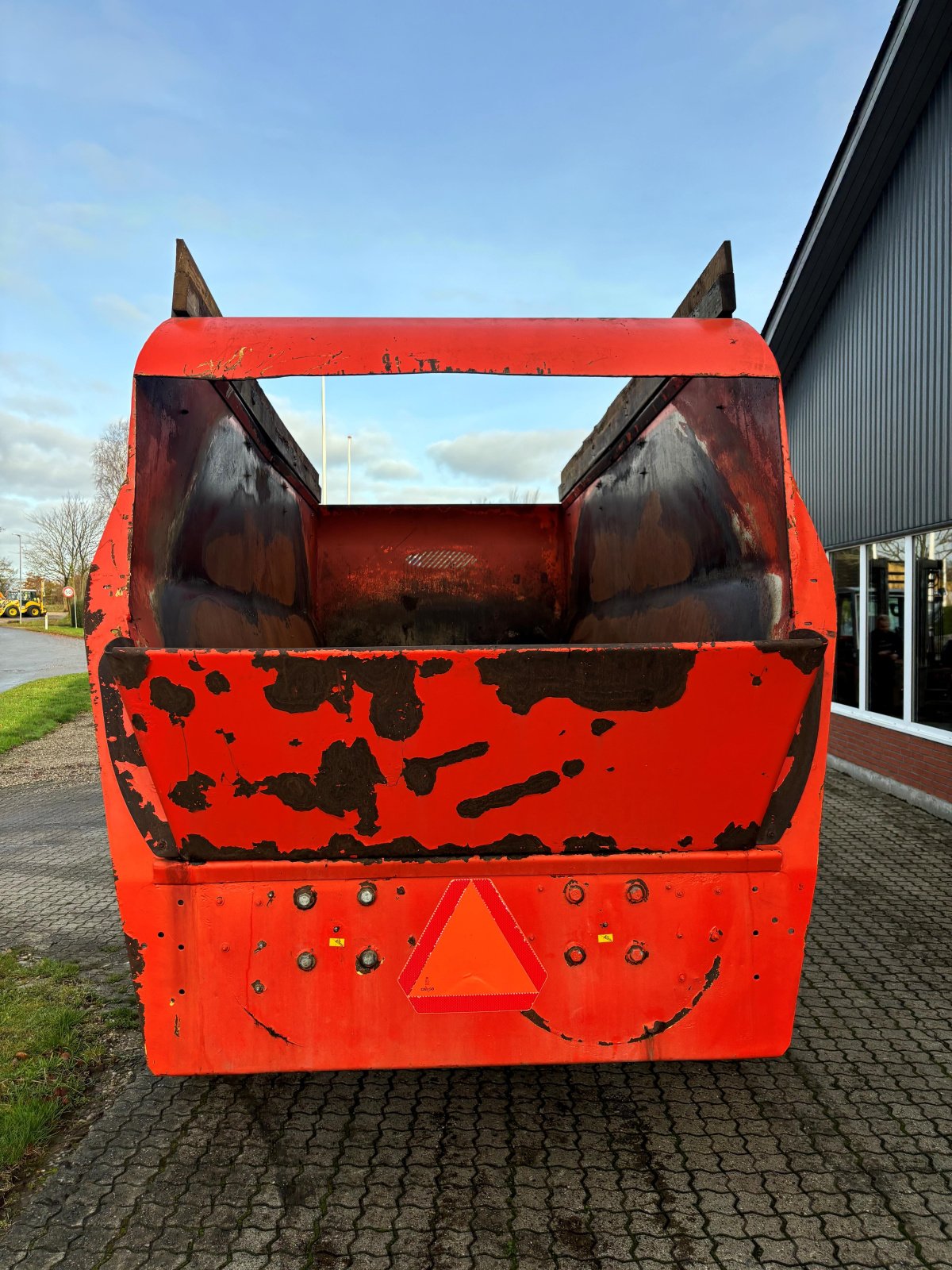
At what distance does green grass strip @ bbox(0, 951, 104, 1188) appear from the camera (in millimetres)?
2502

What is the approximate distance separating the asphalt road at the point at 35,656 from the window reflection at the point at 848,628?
37.2 ft

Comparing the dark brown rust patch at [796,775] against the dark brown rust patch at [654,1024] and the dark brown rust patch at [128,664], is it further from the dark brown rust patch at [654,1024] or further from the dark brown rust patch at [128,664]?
the dark brown rust patch at [128,664]

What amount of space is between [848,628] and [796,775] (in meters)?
7.52

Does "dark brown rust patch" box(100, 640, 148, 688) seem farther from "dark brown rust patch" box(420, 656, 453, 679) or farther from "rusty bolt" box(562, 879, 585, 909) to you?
"rusty bolt" box(562, 879, 585, 909)

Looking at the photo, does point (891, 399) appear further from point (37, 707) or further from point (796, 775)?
point (37, 707)

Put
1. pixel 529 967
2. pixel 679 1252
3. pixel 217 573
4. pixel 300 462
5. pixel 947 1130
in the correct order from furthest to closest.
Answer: pixel 300 462
pixel 217 573
pixel 947 1130
pixel 529 967
pixel 679 1252

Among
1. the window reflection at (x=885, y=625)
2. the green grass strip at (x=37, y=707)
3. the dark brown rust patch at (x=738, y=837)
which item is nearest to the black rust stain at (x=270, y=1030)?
the dark brown rust patch at (x=738, y=837)

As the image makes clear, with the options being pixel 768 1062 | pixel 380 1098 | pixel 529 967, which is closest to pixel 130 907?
pixel 529 967

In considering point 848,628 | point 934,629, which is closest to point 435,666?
point 934,629

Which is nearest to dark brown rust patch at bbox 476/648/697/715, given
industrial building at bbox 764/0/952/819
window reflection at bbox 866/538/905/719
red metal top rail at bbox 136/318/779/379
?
red metal top rail at bbox 136/318/779/379

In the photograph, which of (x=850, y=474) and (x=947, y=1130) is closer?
(x=947, y=1130)

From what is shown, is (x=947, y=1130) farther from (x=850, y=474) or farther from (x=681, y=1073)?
(x=850, y=474)

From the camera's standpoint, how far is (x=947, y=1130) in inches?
99.0

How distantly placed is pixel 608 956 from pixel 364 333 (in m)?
1.70
